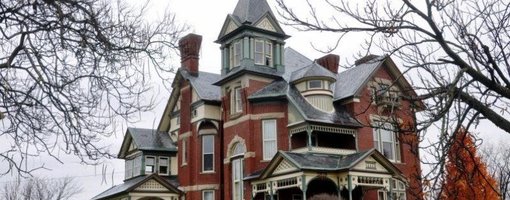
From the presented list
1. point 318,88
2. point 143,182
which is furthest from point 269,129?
point 143,182

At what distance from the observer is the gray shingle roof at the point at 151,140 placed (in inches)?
1630

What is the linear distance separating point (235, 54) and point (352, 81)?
23.5 ft

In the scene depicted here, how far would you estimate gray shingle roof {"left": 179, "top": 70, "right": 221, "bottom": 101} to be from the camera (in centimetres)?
3819

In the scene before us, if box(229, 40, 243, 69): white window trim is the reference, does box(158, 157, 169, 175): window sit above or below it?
below

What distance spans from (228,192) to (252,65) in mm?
7506

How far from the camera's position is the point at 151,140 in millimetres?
42094

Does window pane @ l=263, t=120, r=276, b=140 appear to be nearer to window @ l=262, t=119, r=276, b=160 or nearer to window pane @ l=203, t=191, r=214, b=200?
window @ l=262, t=119, r=276, b=160

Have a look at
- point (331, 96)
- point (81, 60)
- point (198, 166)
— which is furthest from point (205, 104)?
point (81, 60)

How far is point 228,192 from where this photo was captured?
3562 cm

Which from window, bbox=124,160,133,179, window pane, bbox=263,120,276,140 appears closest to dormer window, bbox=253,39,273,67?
window pane, bbox=263,120,276,140

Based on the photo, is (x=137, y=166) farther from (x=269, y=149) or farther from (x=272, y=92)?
(x=272, y=92)

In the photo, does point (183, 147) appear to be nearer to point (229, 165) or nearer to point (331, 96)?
point (229, 165)

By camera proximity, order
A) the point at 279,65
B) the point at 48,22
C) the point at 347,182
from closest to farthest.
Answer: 1. the point at 48,22
2. the point at 347,182
3. the point at 279,65

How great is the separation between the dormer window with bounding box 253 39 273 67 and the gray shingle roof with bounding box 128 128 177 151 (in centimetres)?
964
